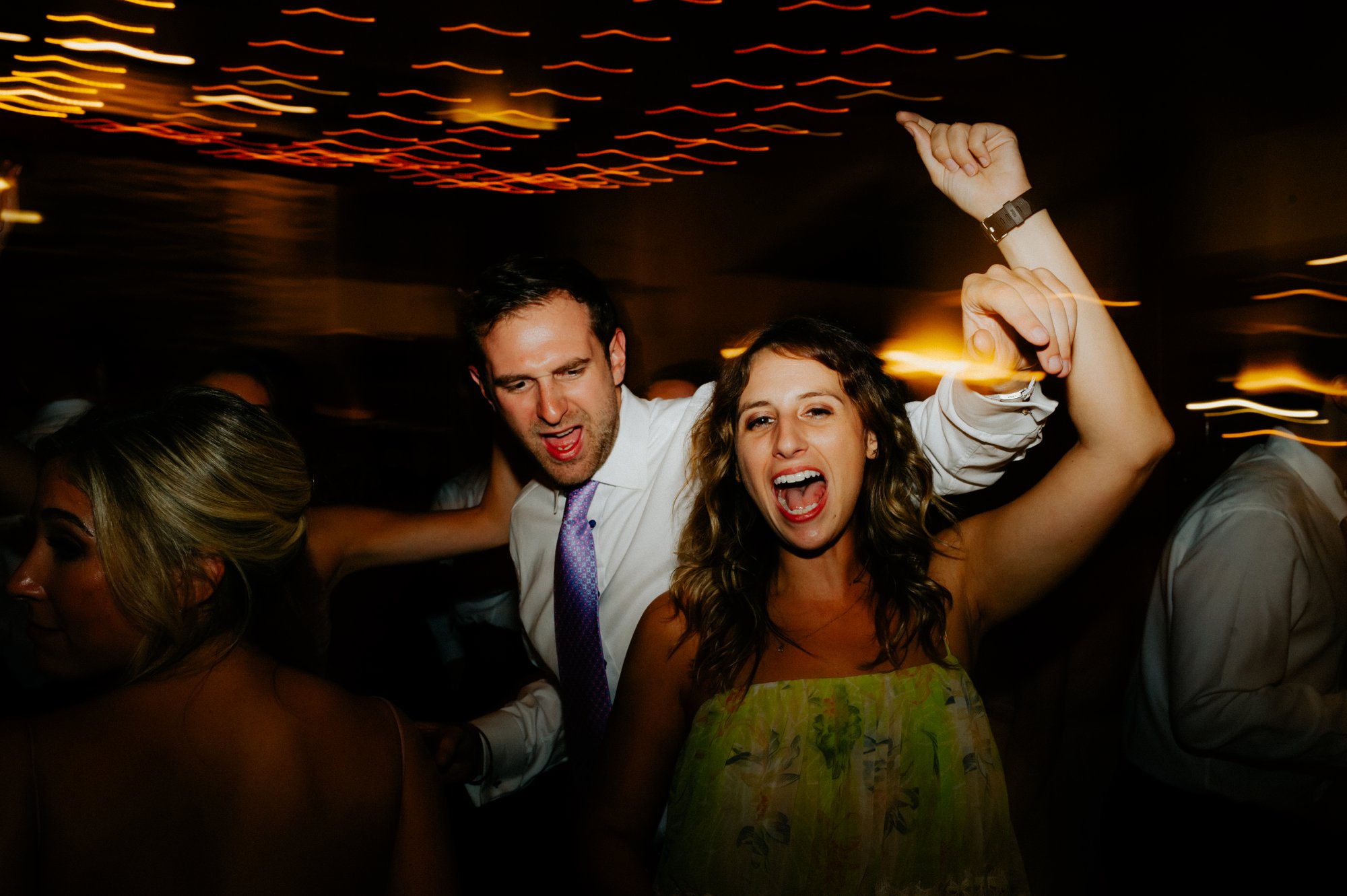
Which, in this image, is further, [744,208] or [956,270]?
[744,208]

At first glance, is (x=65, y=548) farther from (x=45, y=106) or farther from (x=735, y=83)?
(x=45, y=106)

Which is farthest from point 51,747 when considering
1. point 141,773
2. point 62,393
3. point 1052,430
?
point 1052,430

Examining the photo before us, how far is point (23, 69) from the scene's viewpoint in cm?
446

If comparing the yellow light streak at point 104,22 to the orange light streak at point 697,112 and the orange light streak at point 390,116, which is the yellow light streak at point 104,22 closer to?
the orange light streak at point 390,116

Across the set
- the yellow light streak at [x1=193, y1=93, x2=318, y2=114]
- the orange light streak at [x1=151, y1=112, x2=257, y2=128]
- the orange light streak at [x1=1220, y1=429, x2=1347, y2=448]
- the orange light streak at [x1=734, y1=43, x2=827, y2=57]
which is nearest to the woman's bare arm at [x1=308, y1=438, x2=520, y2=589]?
the orange light streak at [x1=1220, y1=429, x2=1347, y2=448]

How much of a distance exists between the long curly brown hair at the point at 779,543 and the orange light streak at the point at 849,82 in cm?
330

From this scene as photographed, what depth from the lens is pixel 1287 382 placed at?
2.08m

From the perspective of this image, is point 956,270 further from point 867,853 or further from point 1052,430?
point 867,853

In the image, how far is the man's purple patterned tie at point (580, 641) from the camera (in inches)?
69.5

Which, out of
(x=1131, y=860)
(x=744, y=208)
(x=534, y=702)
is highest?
(x=744, y=208)

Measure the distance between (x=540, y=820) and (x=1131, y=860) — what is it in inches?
82.1

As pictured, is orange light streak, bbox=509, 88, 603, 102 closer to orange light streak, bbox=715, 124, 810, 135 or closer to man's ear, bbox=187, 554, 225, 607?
orange light streak, bbox=715, 124, 810, 135

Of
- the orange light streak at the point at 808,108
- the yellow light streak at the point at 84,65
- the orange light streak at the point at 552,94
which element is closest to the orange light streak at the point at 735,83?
the orange light streak at the point at 808,108

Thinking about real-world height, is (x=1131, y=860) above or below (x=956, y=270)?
below
